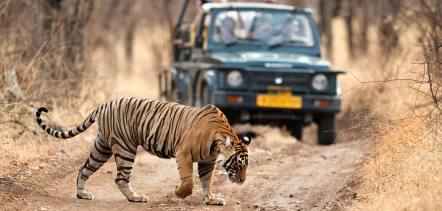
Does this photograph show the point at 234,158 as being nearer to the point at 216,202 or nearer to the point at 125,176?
the point at 216,202

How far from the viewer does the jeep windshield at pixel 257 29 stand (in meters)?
16.3

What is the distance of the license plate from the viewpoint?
49.8ft

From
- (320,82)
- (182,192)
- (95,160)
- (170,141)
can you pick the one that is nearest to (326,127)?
(320,82)

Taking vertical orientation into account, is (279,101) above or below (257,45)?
below

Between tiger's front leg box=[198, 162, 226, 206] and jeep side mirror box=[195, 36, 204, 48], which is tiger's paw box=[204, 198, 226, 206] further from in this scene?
jeep side mirror box=[195, 36, 204, 48]

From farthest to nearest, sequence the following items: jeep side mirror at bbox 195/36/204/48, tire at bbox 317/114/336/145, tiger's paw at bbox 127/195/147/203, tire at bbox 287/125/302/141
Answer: jeep side mirror at bbox 195/36/204/48
tire at bbox 287/125/302/141
tire at bbox 317/114/336/145
tiger's paw at bbox 127/195/147/203

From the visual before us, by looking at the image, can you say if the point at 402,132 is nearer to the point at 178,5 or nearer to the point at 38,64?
the point at 38,64

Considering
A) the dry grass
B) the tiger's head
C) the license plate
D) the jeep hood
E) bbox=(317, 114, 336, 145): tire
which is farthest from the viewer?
bbox=(317, 114, 336, 145): tire

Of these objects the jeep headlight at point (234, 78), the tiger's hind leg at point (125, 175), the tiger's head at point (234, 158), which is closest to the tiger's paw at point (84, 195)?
the tiger's hind leg at point (125, 175)

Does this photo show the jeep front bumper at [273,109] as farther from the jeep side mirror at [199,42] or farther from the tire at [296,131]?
the jeep side mirror at [199,42]

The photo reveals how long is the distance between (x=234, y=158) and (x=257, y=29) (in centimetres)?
764

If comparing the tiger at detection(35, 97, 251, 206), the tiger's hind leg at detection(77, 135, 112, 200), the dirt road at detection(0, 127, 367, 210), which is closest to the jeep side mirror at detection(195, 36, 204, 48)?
the dirt road at detection(0, 127, 367, 210)

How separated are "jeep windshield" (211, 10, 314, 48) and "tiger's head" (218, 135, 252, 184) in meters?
7.36

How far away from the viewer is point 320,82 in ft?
51.0
